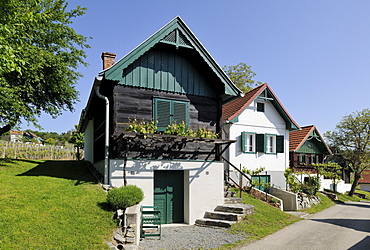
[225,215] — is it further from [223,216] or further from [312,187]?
[312,187]

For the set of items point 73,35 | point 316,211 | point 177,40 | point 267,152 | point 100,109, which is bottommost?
point 316,211

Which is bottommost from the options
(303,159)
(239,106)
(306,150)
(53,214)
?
(53,214)

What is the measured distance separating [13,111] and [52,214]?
34.6 feet

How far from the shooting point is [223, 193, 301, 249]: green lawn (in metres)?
12.0

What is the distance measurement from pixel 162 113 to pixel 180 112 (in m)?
0.93

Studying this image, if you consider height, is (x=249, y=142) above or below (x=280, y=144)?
above

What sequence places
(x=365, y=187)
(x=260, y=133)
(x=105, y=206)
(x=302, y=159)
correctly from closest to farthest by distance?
1. (x=105, y=206)
2. (x=260, y=133)
3. (x=302, y=159)
4. (x=365, y=187)

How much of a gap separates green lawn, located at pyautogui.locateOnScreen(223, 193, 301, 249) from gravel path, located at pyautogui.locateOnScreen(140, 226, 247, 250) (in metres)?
0.49

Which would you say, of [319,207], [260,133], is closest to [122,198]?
[260,133]

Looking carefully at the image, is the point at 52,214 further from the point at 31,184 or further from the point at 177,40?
the point at 177,40

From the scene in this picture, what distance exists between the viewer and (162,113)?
45.0 ft

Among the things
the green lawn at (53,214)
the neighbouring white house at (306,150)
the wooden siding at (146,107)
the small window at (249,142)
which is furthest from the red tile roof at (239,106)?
the green lawn at (53,214)

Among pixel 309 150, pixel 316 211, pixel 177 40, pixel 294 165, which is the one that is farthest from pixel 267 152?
pixel 177 40

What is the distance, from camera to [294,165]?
1178 inches
